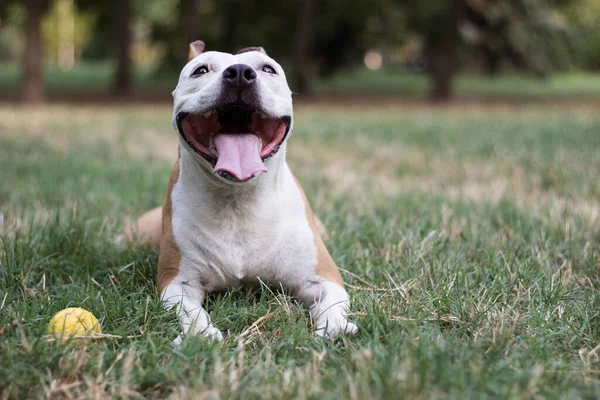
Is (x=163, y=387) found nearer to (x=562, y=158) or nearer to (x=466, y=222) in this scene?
(x=466, y=222)

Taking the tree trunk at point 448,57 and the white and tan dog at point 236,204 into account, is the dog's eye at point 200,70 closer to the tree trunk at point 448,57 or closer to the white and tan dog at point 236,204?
the white and tan dog at point 236,204

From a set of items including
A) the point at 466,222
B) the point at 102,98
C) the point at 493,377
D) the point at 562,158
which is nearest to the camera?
the point at 493,377

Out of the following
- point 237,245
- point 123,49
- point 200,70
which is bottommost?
point 123,49

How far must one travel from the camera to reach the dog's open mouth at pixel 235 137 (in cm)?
264

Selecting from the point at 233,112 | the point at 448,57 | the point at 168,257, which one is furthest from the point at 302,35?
the point at 168,257

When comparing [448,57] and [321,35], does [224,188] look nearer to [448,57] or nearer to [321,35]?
[448,57]

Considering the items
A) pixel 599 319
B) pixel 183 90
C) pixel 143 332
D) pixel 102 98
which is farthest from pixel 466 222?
pixel 102 98

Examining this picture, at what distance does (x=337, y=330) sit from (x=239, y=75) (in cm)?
111

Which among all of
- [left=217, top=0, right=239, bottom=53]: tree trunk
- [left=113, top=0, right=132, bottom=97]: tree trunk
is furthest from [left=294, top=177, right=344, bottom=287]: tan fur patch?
[left=217, top=0, right=239, bottom=53]: tree trunk

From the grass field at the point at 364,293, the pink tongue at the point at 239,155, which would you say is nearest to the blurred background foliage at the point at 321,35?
the grass field at the point at 364,293

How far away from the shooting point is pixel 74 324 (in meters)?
2.40

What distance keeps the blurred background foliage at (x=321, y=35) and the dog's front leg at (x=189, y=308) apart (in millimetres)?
13756

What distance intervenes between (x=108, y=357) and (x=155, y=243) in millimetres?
1587

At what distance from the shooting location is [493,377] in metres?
1.98
